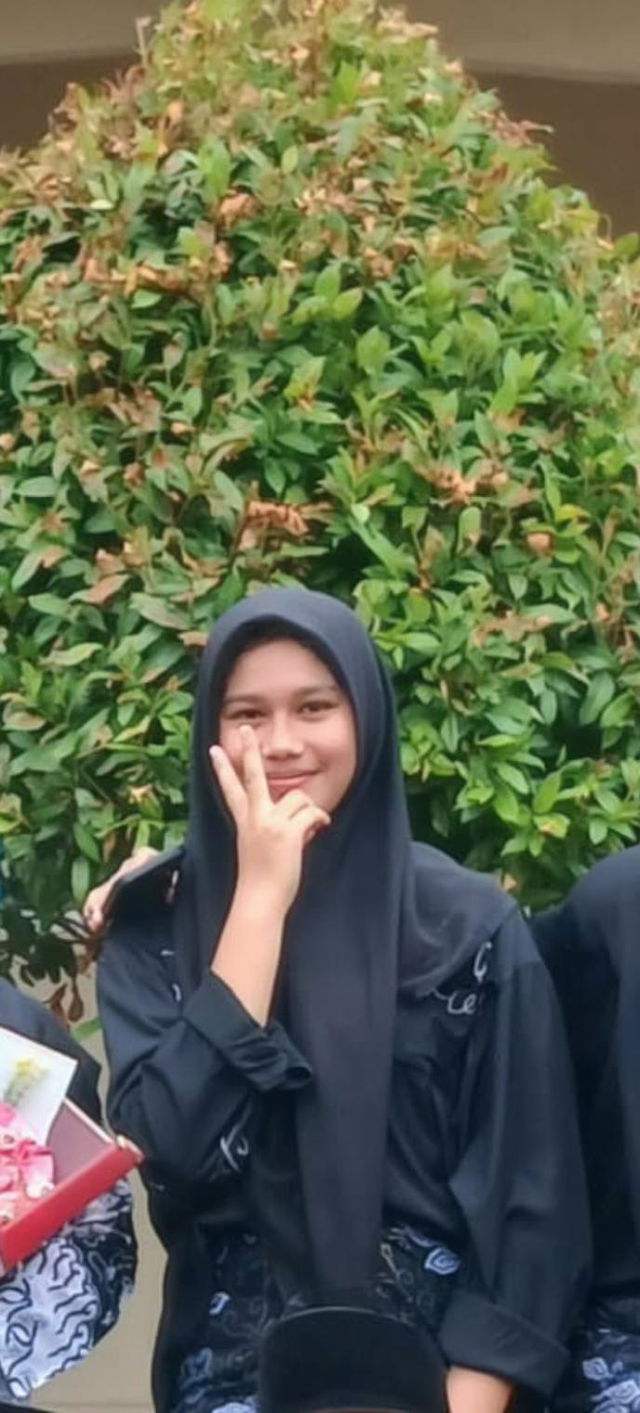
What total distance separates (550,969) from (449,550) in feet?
1.80

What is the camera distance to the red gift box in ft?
9.02

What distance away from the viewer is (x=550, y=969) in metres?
3.07

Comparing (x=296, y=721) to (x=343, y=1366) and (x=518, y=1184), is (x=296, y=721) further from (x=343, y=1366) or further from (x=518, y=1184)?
(x=343, y=1366)

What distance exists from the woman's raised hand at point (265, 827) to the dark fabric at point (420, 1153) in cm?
13

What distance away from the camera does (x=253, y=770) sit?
2854mm

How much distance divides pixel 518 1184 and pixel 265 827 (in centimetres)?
49

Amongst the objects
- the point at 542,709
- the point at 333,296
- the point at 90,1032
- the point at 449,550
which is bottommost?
the point at 90,1032

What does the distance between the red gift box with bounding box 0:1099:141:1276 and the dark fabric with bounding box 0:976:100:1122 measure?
0.83 ft

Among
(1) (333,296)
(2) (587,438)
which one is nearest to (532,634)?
(2) (587,438)

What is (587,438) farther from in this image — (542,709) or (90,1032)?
(90,1032)

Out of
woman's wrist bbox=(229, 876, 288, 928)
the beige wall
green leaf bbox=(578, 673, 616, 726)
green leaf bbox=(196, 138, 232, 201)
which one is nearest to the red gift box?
woman's wrist bbox=(229, 876, 288, 928)

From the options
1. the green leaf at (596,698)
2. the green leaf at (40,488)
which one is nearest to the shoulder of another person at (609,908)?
the green leaf at (596,698)

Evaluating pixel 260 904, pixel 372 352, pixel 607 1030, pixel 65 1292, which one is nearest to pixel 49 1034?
pixel 65 1292

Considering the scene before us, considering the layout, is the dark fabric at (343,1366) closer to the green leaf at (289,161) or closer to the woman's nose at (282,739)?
the woman's nose at (282,739)
